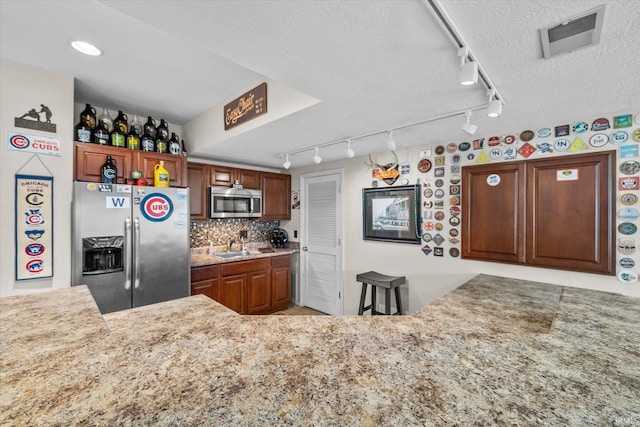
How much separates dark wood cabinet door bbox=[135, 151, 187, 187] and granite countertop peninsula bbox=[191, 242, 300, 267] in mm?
887

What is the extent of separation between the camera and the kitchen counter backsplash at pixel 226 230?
3535 millimetres

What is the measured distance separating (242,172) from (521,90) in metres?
3.09

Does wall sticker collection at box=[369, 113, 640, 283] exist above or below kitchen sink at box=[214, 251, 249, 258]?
above

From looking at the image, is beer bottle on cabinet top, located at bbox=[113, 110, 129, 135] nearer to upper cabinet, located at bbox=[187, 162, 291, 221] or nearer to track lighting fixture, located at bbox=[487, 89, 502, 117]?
upper cabinet, located at bbox=[187, 162, 291, 221]

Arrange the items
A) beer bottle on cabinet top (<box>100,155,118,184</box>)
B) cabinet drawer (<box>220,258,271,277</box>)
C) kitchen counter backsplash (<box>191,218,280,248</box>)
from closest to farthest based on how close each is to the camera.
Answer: beer bottle on cabinet top (<box>100,155,118,184</box>)
cabinet drawer (<box>220,258,271,277</box>)
kitchen counter backsplash (<box>191,218,280,248</box>)

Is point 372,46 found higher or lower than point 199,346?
higher

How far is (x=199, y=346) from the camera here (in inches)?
36.4

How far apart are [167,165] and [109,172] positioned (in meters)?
0.52

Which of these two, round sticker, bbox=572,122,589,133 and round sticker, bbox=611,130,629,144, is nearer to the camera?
round sticker, bbox=611,130,629,144

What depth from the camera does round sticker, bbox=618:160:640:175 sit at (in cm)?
177

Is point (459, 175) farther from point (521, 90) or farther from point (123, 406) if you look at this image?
point (123, 406)

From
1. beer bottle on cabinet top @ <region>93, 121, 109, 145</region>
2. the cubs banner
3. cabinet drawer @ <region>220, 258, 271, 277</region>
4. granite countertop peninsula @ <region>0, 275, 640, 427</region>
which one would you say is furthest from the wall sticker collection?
the cubs banner

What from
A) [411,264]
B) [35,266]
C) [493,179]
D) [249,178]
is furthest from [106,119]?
[493,179]

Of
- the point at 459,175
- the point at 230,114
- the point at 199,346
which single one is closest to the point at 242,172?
the point at 230,114
